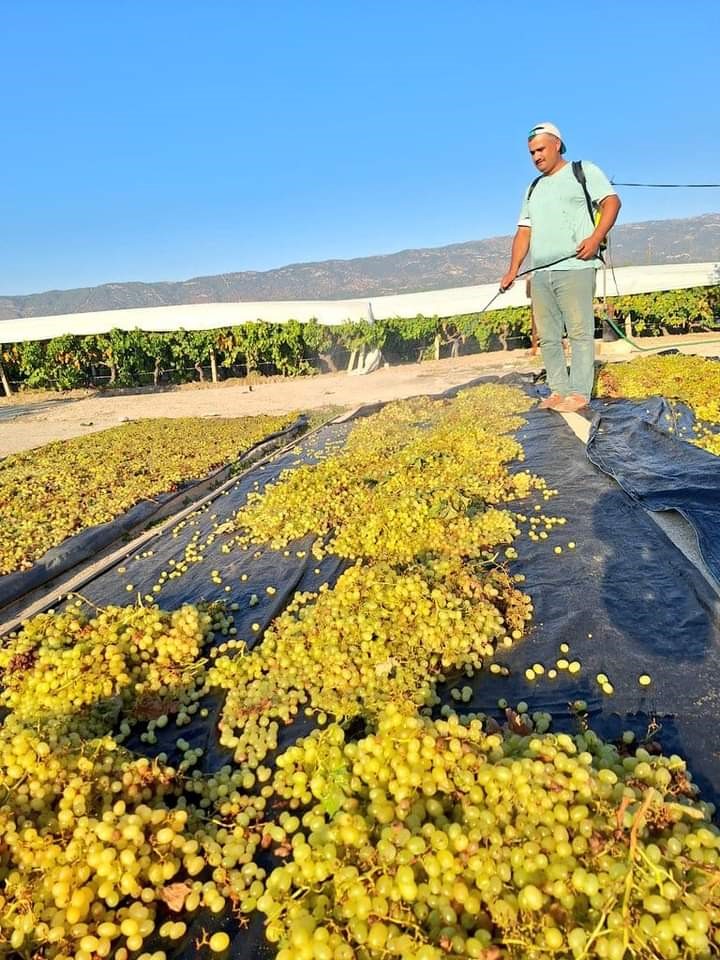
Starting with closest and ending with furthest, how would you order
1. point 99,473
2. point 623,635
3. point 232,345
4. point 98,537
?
point 623,635 < point 98,537 < point 99,473 < point 232,345

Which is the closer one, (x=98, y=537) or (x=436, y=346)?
(x=98, y=537)

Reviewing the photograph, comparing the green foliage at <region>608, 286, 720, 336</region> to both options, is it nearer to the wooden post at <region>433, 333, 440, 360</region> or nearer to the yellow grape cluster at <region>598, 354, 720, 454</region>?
the wooden post at <region>433, 333, 440, 360</region>

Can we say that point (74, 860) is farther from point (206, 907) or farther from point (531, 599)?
point (531, 599)

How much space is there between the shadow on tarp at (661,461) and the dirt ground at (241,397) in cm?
Answer: 826

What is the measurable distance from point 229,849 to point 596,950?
5.36ft

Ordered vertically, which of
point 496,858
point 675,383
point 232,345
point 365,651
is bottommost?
point 365,651

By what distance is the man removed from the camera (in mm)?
8672

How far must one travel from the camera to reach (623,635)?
4.02 meters

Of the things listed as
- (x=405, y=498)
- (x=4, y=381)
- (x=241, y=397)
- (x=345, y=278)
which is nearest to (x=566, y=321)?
(x=405, y=498)

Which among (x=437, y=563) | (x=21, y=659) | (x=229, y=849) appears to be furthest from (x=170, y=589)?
(x=229, y=849)

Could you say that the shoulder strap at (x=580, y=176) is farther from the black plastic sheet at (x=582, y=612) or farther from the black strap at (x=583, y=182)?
the black plastic sheet at (x=582, y=612)

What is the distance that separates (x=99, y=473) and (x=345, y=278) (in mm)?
163074

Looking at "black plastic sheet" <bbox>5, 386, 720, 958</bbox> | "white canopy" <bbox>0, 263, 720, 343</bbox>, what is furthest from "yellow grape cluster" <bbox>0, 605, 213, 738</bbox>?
"white canopy" <bbox>0, 263, 720, 343</bbox>

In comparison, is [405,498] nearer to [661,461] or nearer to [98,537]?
[661,461]
